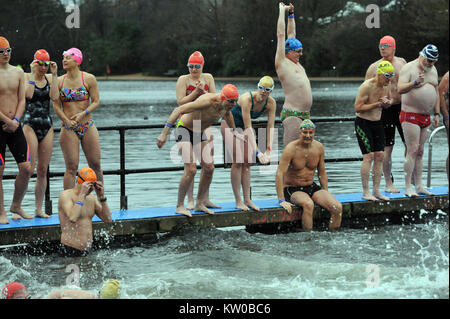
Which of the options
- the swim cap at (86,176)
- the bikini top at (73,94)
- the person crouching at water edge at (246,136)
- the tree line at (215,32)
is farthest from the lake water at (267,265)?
the tree line at (215,32)

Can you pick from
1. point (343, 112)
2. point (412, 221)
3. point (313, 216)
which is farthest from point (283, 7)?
point (343, 112)

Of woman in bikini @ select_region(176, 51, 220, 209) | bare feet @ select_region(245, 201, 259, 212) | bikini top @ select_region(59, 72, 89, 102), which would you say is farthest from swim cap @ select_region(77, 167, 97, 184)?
bare feet @ select_region(245, 201, 259, 212)

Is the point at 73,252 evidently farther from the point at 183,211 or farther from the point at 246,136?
the point at 246,136

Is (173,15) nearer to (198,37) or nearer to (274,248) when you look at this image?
(198,37)

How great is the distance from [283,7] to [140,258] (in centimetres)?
380

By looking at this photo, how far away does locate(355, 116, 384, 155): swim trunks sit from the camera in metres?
10.0

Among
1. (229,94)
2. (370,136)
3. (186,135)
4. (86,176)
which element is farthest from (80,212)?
→ (370,136)

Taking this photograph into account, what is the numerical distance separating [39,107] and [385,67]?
457 centimetres

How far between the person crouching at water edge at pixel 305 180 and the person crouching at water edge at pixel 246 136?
1.09 ft

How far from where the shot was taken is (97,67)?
97.4 meters

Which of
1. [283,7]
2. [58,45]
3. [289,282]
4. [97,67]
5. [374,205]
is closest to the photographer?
[289,282]

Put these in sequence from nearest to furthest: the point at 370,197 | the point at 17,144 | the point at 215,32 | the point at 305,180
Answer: the point at 17,144
the point at 305,180
the point at 370,197
the point at 215,32

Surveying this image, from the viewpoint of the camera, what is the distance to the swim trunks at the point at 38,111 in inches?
347

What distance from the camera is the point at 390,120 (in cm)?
1061
